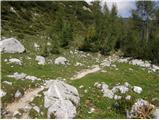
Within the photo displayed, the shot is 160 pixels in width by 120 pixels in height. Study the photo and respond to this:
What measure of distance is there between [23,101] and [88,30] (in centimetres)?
2865

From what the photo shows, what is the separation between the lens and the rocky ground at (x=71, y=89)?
19641 millimetres

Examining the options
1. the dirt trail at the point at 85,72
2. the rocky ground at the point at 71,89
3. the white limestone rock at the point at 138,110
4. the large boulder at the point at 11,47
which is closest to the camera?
the rocky ground at the point at 71,89

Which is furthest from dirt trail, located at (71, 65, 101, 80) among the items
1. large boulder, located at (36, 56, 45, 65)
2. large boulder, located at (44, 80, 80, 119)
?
large boulder, located at (44, 80, 80, 119)

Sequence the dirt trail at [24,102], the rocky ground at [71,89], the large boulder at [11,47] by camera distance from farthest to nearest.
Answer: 1. the large boulder at [11,47]
2. the rocky ground at [71,89]
3. the dirt trail at [24,102]

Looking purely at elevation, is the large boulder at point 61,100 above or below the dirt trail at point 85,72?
above

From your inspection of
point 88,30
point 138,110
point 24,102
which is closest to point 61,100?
point 24,102

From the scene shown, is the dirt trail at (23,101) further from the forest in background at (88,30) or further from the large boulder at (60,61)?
the forest in background at (88,30)

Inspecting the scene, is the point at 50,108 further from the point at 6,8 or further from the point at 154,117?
the point at 6,8

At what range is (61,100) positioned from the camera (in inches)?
782

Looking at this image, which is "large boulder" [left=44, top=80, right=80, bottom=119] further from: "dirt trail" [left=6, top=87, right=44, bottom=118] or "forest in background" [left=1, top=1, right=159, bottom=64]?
"forest in background" [left=1, top=1, right=159, bottom=64]

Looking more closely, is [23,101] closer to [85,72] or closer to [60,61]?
[85,72]

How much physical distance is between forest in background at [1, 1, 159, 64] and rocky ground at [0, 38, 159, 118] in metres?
6.20

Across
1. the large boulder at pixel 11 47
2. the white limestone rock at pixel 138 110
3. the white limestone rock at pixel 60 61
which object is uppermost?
the large boulder at pixel 11 47

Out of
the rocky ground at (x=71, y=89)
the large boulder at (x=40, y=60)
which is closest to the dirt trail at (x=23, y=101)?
the rocky ground at (x=71, y=89)
